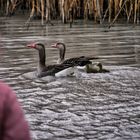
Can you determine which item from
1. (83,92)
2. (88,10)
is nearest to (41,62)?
(83,92)

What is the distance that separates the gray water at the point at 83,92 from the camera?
5145mm

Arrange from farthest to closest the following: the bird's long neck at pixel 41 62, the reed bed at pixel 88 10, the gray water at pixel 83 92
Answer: the reed bed at pixel 88 10 < the bird's long neck at pixel 41 62 < the gray water at pixel 83 92

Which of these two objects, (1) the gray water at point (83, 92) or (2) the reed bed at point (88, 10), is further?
(2) the reed bed at point (88, 10)

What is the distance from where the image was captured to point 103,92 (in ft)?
24.0

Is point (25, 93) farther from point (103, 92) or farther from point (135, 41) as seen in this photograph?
point (135, 41)

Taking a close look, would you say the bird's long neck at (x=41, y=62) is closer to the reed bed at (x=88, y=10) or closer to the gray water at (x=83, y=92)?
the gray water at (x=83, y=92)

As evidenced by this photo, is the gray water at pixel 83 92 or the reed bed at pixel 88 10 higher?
the reed bed at pixel 88 10

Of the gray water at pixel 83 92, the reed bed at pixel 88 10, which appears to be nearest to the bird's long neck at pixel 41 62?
the gray water at pixel 83 92

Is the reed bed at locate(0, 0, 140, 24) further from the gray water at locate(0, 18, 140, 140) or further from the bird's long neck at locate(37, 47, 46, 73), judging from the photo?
the bird's long neck at locate(37, 47, 46, 73)

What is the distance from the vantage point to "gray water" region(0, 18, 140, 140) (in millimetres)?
5145

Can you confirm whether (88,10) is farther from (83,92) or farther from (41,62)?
(83,92)

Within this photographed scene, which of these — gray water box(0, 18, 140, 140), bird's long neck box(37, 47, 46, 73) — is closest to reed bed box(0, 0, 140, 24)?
gray water box(0, 18, 140, 140)

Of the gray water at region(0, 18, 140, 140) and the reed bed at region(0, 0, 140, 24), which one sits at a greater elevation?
the reed bed at region(0, 0, 140, 24)

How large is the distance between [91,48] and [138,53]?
4.40 ft
